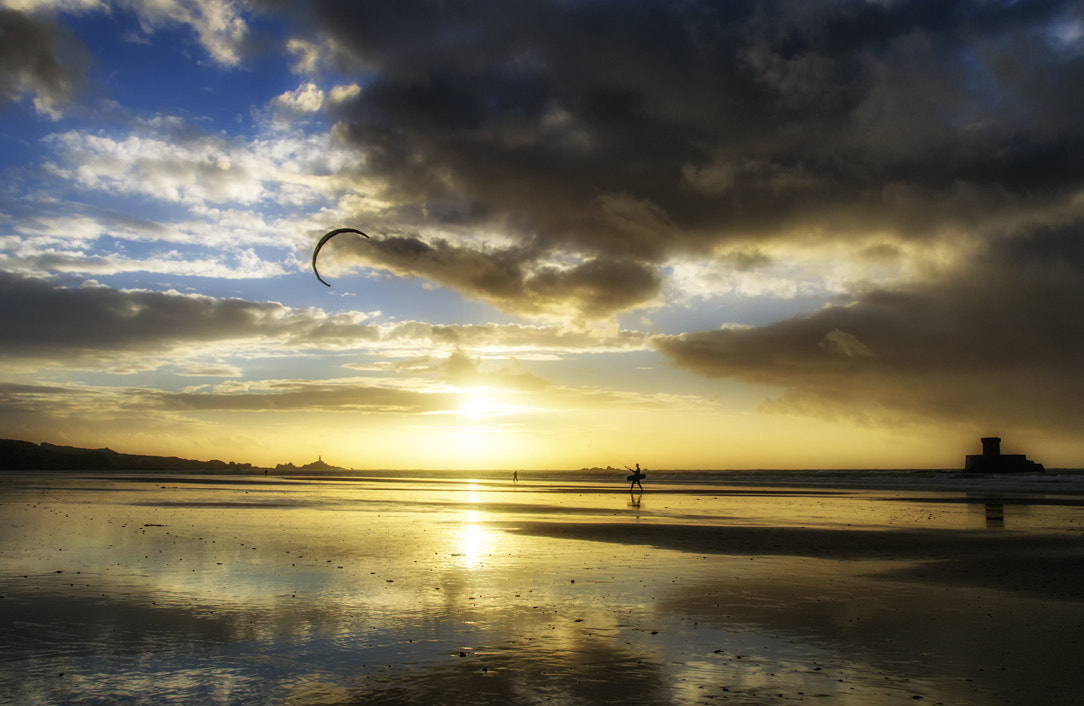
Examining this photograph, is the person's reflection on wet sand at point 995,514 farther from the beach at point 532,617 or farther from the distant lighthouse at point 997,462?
the distant lighthouse at point 997,462

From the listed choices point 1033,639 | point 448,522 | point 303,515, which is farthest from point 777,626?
point 303,515

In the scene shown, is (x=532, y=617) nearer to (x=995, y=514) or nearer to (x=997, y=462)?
(x=995, y=514)

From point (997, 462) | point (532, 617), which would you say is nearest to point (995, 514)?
point (532, 617)

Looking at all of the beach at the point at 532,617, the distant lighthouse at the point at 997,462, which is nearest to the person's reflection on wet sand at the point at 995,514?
the beach at the point at 532,617

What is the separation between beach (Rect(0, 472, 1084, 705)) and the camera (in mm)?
8812

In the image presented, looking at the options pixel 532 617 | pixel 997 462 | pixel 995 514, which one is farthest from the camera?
pixel 997 462

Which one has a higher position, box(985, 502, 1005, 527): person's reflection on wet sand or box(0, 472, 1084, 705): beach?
box(0, 472, 1084, 705): beach

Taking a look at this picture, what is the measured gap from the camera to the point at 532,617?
1256 centimetres

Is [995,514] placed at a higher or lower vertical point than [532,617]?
lower

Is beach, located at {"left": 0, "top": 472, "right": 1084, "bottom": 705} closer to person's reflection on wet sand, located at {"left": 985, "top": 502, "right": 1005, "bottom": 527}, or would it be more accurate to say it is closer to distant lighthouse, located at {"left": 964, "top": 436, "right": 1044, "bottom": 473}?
person's reflection on wet sand, located at {"left": 985, "top": 502, "right": 1005, "bottom": 527}

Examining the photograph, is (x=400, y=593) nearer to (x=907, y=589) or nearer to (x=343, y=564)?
(x=343, y=564)

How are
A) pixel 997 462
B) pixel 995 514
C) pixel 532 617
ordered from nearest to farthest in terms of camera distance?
pixel 532 617
pixel 995 514
pixel 997 462

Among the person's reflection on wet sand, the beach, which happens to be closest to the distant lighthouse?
the person's reflection on wet sand

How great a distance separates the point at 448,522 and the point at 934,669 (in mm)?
24513
